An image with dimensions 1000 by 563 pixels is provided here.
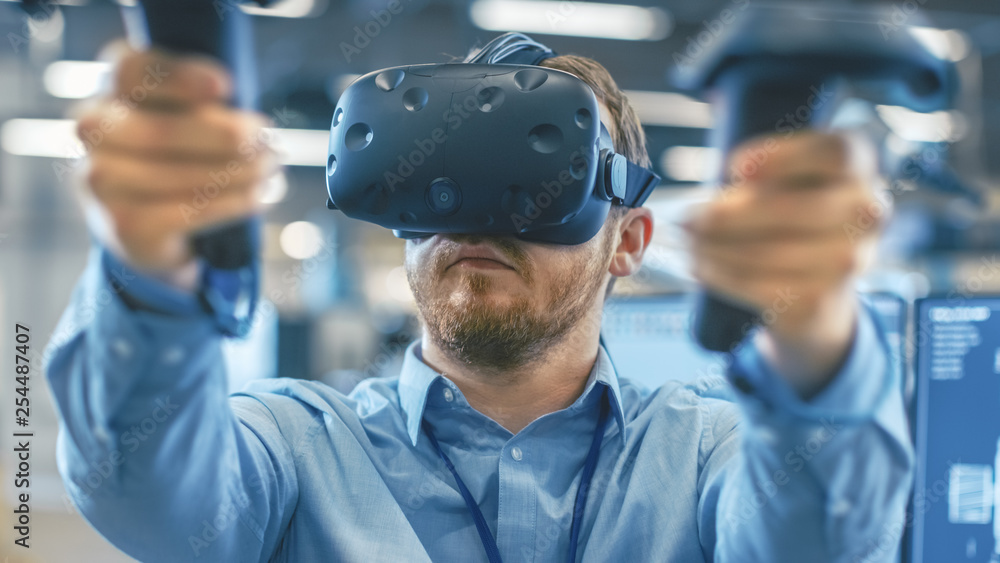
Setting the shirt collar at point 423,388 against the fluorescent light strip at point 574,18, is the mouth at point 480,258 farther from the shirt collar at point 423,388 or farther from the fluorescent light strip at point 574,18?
the fluorescent light strip at point 574,18

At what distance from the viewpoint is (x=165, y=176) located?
0.36 metres

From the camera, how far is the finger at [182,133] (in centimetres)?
35

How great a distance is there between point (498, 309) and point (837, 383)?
19.9 inches

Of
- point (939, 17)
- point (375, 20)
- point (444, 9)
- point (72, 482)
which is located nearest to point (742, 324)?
point (72, 482)

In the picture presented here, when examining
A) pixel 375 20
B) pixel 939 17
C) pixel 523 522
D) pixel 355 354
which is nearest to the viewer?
pixel 523 522

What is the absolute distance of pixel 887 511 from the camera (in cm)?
56

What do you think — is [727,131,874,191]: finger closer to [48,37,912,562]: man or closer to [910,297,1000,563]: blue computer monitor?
[48,37,912,562]: man

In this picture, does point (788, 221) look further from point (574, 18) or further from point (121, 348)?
point (574, 18)

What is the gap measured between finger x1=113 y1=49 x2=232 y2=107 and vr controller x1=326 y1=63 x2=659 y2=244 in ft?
0.94

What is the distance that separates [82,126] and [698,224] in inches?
11.8

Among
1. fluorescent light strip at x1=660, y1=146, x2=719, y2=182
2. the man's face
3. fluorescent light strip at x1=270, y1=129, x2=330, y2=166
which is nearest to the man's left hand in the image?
the man's face

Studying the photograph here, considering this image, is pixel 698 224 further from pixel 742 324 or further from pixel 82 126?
pixel 82 126

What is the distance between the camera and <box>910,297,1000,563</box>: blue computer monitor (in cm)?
94

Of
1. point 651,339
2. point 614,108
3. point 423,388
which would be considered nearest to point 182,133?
point 423,388
